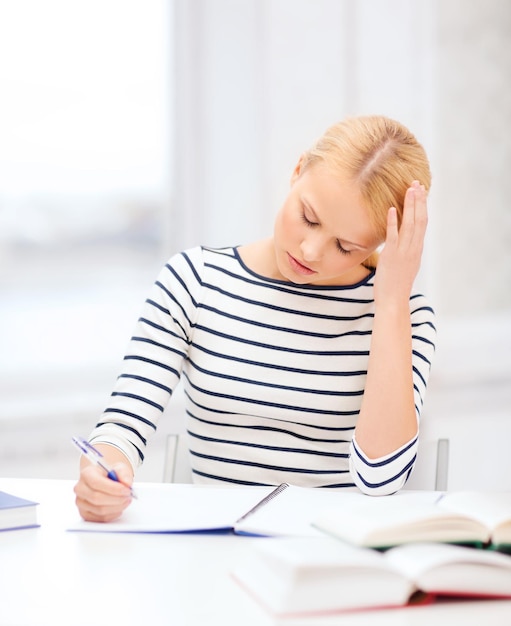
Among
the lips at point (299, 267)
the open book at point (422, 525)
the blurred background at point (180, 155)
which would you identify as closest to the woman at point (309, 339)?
the lips at point (299, 267)

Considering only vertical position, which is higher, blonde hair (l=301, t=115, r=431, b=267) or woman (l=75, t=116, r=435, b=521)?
blonde hair (l=301, t=115, r=431, b=267)

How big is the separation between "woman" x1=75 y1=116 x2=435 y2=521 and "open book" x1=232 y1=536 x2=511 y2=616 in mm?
533

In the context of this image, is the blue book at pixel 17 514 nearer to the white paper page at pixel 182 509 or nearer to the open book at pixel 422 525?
the white paper page at pixel 182 509

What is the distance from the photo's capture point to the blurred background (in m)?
2.23

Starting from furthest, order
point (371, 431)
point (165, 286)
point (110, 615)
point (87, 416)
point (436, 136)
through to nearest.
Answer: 1. point (436, 136)
2. point (87, 416)
3. point (165, 286)
4. point (371, 431)
5. point (110, 615)

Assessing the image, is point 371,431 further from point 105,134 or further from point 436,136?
point 436,136

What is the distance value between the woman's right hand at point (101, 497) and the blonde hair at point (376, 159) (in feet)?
2.01

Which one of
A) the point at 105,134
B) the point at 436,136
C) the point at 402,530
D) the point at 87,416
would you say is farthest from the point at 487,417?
the point at 402,530

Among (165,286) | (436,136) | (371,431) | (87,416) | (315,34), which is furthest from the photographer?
(436,136)

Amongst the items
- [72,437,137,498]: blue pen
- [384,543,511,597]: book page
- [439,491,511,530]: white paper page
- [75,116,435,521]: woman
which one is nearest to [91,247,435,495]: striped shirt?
[75,116,435,521]: woman

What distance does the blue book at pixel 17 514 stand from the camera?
1036 mm

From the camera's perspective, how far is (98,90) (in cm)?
233

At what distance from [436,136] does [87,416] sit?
1403mm

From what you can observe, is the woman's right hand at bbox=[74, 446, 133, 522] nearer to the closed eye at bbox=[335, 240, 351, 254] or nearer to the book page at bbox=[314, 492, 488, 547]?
the book page at bbox=[314, 492, 488, 547]
